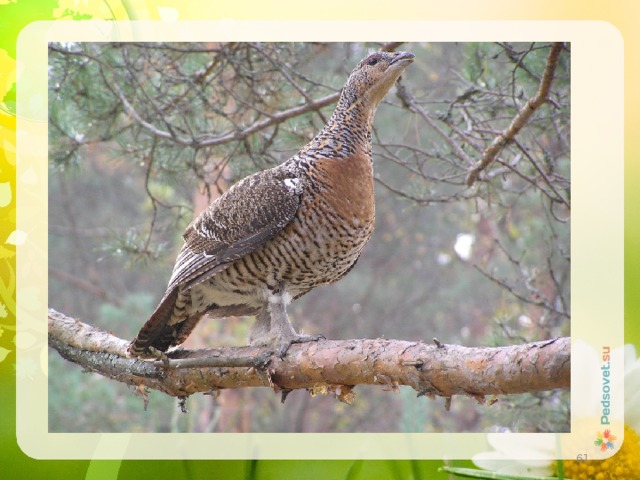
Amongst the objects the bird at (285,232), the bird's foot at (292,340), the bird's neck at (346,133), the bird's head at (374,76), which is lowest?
the bird's foot at (292,340)

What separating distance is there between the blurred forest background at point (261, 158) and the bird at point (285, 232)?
0.54 feet

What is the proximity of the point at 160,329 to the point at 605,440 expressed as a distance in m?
1.32

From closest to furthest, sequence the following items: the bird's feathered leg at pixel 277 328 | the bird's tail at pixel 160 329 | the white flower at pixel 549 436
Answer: the white flower at pixel 549 436
the bird's feathered leg at pixel 277 328
the bird's tail at pixel 160 329

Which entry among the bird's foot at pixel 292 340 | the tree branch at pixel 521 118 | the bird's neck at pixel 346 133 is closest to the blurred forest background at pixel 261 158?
the tree branch at pixel 521 118

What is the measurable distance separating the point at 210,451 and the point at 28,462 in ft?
1.63

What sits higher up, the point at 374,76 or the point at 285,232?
the point at 374,76

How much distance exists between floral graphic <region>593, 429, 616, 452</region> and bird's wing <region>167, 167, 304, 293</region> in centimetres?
104

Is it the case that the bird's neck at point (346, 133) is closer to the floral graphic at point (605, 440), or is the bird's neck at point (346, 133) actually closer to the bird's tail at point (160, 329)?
the bird's tail at point (160, 329)

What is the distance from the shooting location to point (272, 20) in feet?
6.17

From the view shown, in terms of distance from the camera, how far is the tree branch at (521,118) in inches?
74.2

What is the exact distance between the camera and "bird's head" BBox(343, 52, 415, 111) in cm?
197

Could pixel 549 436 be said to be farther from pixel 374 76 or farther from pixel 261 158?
pixel 261 158

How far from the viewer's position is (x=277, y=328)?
2018 millimetres

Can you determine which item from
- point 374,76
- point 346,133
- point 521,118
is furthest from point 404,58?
point 521,118
